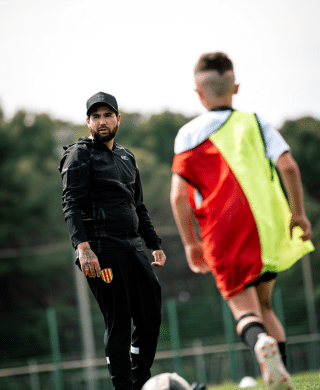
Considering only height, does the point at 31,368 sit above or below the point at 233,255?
below

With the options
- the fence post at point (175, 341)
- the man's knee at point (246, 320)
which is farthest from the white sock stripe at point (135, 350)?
the fence post at point (175, 341)

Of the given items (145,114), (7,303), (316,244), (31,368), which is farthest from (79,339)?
(145,114)

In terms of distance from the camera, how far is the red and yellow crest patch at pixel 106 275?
3848mm

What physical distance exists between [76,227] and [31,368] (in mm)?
16405

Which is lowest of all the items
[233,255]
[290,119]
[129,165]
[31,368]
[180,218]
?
[31,368]

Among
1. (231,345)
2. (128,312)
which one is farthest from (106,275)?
(231,345)

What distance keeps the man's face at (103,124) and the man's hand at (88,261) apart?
72 centimetres

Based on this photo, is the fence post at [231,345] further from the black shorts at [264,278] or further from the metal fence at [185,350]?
the black shorts at [264,278]

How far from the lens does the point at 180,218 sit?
3.42 metres

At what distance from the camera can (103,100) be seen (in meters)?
4.10

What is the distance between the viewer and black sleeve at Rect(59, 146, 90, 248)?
3.83 m

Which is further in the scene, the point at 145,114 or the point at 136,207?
the point at 145,114

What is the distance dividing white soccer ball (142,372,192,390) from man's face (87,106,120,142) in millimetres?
1597

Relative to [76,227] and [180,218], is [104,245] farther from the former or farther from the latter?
[180,218]
